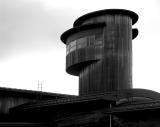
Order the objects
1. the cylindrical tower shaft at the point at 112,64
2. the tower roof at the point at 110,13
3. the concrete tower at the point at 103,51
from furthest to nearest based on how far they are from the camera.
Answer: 1. the tower roof at the point at 110,13
2. the concrete tower at the point at 103,51
3. the cylindrical tower shaft at the point at 112,64

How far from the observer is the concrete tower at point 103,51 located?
3127 centimetres

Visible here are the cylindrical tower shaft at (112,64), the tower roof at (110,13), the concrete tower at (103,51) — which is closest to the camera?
the cylindrical tower shaft at (112,64)

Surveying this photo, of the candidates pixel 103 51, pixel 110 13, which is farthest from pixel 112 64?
pixel 110 13

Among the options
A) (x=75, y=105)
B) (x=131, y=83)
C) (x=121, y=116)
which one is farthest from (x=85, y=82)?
(x=121, y=116)

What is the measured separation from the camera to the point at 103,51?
31.5 metres

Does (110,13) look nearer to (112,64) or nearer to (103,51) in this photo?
(103,51)

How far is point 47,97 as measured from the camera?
32.7m

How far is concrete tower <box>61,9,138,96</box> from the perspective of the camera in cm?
3127

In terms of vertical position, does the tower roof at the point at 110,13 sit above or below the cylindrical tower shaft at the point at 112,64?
above

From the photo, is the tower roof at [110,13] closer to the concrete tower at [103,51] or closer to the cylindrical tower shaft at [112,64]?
the concrete tower at [103,51]

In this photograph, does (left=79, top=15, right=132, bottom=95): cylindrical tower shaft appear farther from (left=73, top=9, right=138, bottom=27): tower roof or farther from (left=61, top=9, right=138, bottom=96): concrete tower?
(left=73, top=9, right=138, bottom=27): tower roof

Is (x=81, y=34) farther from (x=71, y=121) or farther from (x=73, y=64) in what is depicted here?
(x=71, y=121)

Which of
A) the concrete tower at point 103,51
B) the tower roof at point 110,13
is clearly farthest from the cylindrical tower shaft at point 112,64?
the tower roof at point 110,13

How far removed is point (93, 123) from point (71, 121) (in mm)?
2056
